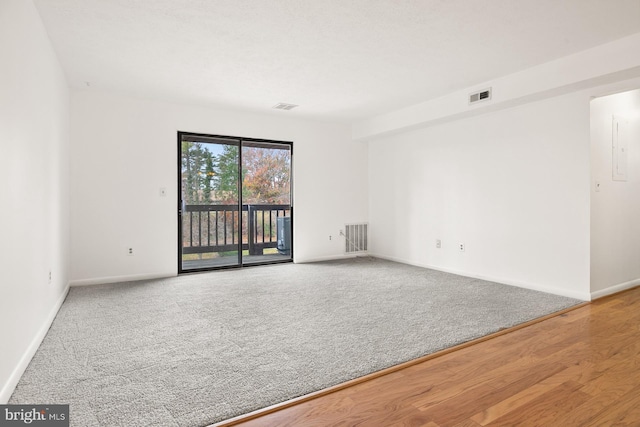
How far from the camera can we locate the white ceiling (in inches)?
101

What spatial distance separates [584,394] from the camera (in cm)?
186

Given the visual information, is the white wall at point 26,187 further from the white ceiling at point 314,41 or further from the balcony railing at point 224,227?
the balcony railing at point 224,227

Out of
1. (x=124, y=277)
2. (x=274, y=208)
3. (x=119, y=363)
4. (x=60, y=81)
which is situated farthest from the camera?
(x=274, y=208)

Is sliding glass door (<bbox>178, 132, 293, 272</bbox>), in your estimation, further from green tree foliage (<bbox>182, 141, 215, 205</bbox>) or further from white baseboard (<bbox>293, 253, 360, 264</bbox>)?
white baseboard (<bbox>293, 253, 360, 264</bbox>)

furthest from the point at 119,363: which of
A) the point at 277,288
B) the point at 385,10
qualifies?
the point at 385,10

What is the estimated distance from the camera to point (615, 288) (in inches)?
153

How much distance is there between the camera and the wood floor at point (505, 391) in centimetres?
166

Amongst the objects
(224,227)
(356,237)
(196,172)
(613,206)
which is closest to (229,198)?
(224,227)

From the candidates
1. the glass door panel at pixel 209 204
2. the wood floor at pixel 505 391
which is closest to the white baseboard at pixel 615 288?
the wood floor at pixel 505 391

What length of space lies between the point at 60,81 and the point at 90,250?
6.52ft

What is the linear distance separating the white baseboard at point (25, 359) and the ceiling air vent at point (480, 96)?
Answer: 4.74 meters

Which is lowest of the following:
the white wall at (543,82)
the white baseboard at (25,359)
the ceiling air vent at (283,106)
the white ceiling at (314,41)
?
the white baseboard at (25,359)

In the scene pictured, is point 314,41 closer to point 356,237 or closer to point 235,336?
point 235,336

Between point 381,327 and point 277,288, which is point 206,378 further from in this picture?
point 277,288
